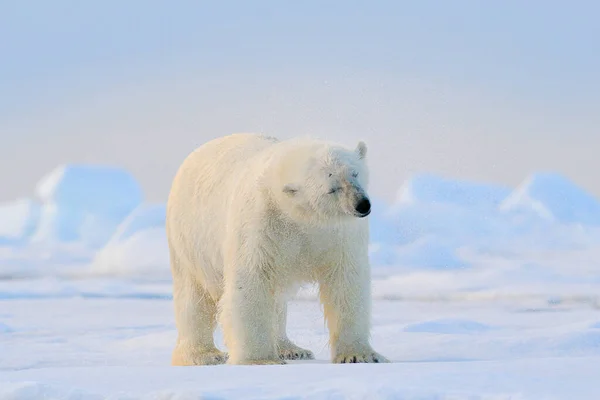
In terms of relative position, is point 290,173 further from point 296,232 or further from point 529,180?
point 529,180

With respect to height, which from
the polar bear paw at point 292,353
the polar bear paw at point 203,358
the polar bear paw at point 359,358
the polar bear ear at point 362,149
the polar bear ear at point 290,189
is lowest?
the polar bear paw at point 359,358

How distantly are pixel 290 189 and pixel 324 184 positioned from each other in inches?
9.3

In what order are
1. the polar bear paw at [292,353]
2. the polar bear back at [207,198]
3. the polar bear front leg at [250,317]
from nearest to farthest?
the polar bear front leg at [250,317]
the polar bear back at [207,198]
the polar bear paw at [292,353]

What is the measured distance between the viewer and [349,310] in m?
5.74

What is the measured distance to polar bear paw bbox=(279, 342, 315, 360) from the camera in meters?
6.84

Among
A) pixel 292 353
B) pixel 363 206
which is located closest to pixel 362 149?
pixel 363 206

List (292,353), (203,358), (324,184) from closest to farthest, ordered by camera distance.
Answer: (324,184) < (292,353) < (203,358)

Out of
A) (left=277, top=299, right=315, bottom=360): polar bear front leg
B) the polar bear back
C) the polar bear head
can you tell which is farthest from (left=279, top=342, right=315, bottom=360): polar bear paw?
the polar bear head

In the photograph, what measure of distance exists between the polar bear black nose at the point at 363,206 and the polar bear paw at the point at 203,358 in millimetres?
2322

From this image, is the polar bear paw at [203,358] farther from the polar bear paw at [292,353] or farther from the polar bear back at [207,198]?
the polar bear back at [207,198]

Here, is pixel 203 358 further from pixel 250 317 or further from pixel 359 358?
pixel 359 358

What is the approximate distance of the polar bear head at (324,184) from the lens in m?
5.21

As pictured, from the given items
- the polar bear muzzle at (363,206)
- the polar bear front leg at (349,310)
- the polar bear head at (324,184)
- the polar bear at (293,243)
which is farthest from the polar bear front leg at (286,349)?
the polar bear muzzle at (363,206)

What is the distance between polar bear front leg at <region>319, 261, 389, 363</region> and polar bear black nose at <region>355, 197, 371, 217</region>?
666mm
